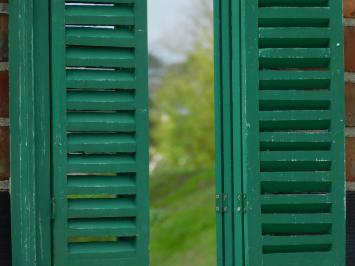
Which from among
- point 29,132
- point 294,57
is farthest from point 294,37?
point 29,132

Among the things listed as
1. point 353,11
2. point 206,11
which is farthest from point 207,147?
point 353,11

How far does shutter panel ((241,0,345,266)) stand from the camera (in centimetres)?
240

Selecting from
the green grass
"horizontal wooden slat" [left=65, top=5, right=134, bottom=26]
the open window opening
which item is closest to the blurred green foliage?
the open window opening

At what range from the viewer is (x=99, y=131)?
7.72 ft

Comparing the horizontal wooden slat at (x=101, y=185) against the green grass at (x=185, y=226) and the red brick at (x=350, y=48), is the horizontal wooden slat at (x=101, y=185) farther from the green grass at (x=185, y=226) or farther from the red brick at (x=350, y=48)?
the green grass at (x=185, y=226)

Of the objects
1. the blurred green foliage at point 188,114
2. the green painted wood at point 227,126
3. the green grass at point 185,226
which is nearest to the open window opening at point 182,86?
the blurred green foliage at point 188,114

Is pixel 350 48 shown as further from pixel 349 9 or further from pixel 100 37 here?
pixel 100 37

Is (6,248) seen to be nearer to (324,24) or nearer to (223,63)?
(223,63)

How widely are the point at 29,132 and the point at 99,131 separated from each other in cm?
17

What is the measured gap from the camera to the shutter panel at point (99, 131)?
90.7 inches

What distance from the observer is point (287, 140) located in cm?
243

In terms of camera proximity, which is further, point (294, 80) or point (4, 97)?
point (294, 80)

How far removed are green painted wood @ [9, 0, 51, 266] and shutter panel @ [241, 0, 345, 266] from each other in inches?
18.5

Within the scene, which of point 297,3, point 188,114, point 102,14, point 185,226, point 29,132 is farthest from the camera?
point 188,114
